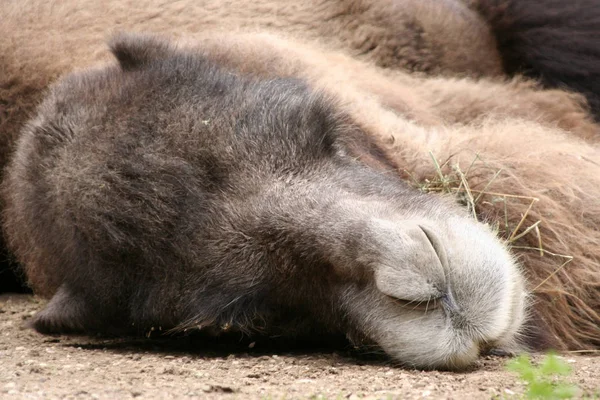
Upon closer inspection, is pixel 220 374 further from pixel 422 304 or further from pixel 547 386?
pixel 547 386

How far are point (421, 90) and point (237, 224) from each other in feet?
7.57

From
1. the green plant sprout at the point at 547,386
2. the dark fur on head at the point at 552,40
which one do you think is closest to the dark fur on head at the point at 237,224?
the green plant sprout at the point at 547,386

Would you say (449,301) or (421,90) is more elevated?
(421,90)

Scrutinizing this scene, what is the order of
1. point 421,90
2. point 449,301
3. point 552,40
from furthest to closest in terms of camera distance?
1. point 552,40
2. point 421,90
3. point 449,301

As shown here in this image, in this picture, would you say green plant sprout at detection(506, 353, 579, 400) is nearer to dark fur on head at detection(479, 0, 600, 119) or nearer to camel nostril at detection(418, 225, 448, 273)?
camel nostril at detection(418, 225, 448, 273)

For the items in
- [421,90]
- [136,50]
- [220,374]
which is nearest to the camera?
[220,374]

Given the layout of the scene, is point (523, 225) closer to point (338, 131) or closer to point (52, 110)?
point (338, 131)

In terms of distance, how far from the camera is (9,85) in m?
4.59

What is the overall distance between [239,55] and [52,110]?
0.83 meters

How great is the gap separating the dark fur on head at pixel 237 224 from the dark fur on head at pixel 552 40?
247 centimetres

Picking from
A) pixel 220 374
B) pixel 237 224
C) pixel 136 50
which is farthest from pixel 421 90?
pixel 220 374

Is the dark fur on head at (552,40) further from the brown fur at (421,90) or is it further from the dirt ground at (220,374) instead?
the dirt ground at (220,374)

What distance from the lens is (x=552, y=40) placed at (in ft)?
19.5

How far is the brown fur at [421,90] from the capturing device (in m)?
3.75
